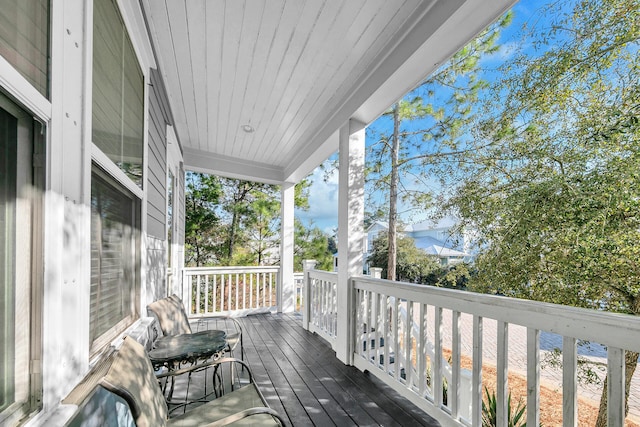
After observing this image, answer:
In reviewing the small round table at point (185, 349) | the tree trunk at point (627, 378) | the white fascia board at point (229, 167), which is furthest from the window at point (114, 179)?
the white fascia board at point (229, 167)

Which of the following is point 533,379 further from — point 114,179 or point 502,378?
point 114,179

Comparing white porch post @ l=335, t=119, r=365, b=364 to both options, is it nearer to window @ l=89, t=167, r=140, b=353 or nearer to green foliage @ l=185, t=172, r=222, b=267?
window @ l=89, t=167, r=140, b=353

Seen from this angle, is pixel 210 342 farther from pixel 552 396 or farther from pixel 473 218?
pixel 552 396

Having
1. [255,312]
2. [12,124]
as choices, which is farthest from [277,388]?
[255,312]

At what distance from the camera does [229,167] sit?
5.76 m

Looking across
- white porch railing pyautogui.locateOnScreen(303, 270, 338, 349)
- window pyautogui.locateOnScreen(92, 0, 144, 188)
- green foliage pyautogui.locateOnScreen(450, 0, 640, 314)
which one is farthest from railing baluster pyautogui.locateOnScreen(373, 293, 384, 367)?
window pyautogui.locateOnScreen(92, 0, 144, 188)

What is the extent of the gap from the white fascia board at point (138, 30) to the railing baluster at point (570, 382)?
2898mm

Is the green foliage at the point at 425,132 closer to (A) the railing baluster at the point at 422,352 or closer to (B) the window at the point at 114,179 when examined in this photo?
→ (A) the railing baluster at the point at 422,352

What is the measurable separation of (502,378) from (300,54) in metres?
2.78

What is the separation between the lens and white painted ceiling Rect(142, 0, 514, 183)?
214 centimetres

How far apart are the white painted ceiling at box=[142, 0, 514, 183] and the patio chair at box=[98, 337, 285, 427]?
88.4 inches

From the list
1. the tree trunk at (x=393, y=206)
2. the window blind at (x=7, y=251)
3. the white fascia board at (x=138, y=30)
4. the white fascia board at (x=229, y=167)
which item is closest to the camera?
the window blind at (x=7, y=251)

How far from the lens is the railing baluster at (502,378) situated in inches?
67.7

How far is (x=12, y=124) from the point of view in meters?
0.80
